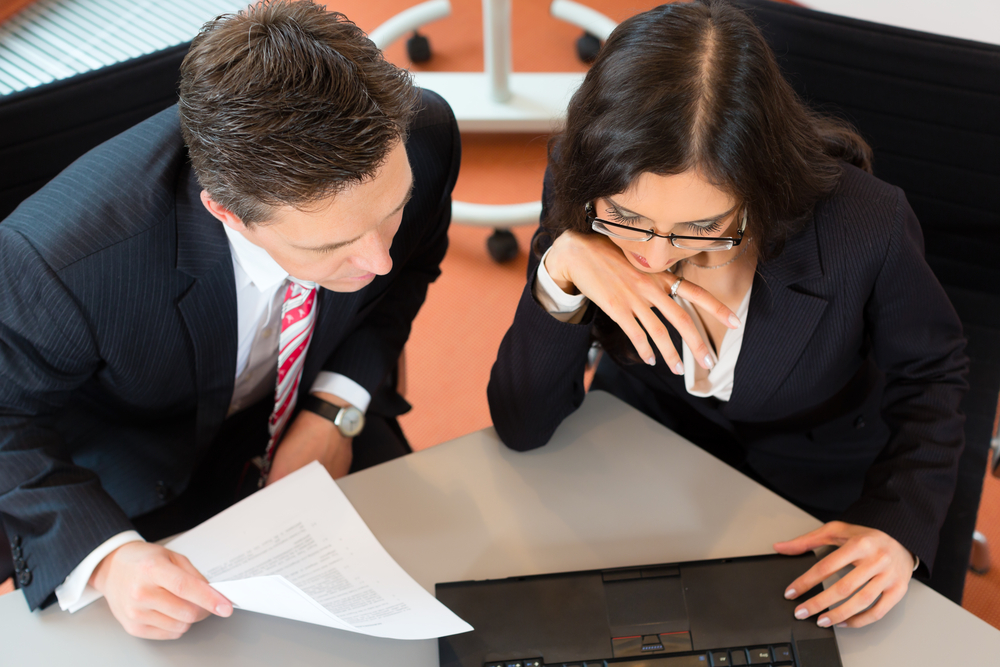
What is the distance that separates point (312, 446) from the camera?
1.33m

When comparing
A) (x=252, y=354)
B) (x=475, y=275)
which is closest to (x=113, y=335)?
(x=252, y=354)

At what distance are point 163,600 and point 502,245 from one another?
1.74 meters

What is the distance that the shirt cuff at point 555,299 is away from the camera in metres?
1.16

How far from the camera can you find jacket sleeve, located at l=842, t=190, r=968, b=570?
106 centimetres

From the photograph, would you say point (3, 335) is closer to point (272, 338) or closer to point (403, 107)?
point (272, 338)

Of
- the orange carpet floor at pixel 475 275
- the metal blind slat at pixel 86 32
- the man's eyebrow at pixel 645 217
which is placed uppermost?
the man's eyebrow at pixel 645 217

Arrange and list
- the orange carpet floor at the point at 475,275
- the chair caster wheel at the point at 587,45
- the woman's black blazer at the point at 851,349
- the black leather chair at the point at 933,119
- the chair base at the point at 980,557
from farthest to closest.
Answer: the chair caster wheel at the point at 587,45
the orange carpet floor at the point at 475,275
the chair base at the point at 980,557
the black leather chair at the point at 933,119
the woman's black blazer at the point at 851,349

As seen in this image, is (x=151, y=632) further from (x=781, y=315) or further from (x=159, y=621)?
(x=781, y=315)

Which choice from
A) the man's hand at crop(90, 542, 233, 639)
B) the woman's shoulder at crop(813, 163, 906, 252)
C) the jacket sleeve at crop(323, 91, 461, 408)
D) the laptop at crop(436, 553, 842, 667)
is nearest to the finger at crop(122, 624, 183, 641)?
the man's hand at crop(90, 542, 233, 639)

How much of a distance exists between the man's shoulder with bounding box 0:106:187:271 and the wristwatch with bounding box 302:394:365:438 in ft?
1.45

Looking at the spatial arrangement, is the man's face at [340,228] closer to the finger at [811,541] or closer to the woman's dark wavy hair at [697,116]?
the woman's dark wavy hair at [697,116]

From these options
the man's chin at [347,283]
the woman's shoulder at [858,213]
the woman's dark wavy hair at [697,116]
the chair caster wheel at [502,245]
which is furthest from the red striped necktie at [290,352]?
the chair caster wheel at [502,245]

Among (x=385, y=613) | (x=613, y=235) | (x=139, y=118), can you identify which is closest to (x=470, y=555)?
(x=385, y=613)

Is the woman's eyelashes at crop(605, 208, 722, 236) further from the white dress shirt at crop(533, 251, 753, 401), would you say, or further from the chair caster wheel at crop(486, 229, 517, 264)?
the chair caster wheel at crop(486, 229, 517, 264)
